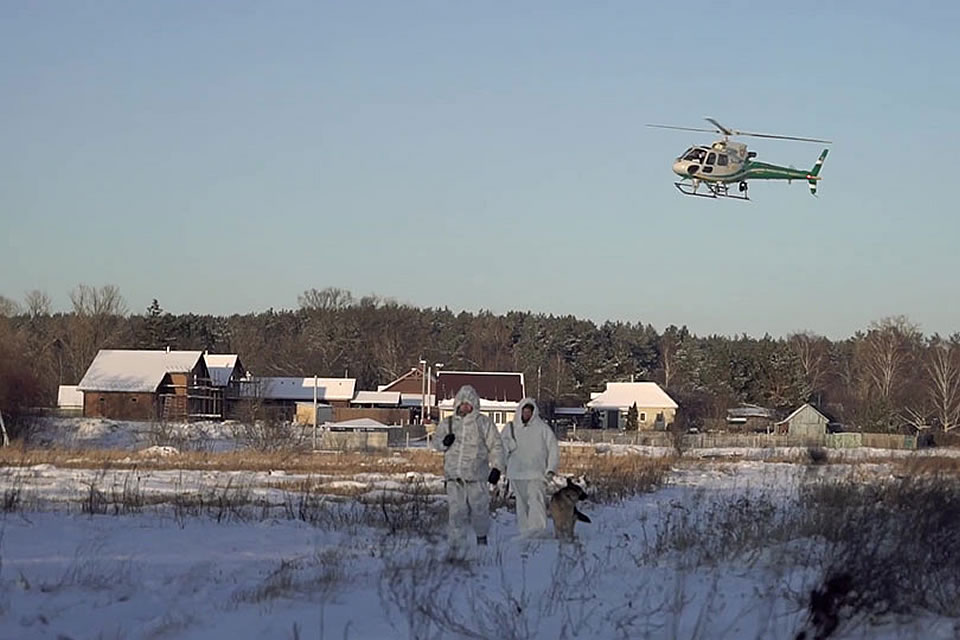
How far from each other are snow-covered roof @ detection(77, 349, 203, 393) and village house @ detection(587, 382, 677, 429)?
101 feet

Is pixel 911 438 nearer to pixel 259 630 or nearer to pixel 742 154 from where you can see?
pixel 742 154

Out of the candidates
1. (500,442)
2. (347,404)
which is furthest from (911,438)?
(500,442)

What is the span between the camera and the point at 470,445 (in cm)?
1472

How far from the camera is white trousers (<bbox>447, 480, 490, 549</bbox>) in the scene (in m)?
14.5

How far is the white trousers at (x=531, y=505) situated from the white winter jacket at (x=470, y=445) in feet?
2.33

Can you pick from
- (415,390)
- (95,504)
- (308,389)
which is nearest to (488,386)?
(415,390)

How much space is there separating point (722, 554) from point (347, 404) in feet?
267

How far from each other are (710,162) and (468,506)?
24217 millimetres

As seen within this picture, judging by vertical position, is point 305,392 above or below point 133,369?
below

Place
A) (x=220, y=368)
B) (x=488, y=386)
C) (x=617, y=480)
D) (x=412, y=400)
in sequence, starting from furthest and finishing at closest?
(x=412, y=400)
(x=488, y=386)
(x=220, y=368)
(x=617, y=480)

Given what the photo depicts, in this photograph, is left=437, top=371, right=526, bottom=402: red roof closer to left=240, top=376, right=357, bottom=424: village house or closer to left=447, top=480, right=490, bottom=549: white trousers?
left=240, top=376, right=357, bottom=424: village house

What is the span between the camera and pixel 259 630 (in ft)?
29.6

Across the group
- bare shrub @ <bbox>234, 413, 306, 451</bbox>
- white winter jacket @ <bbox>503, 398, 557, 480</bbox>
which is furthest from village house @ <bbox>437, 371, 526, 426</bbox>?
white winter jacket @ <bbox>503, 398, 557, 480</bbox>

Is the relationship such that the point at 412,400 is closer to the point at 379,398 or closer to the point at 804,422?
the point at 379,398
